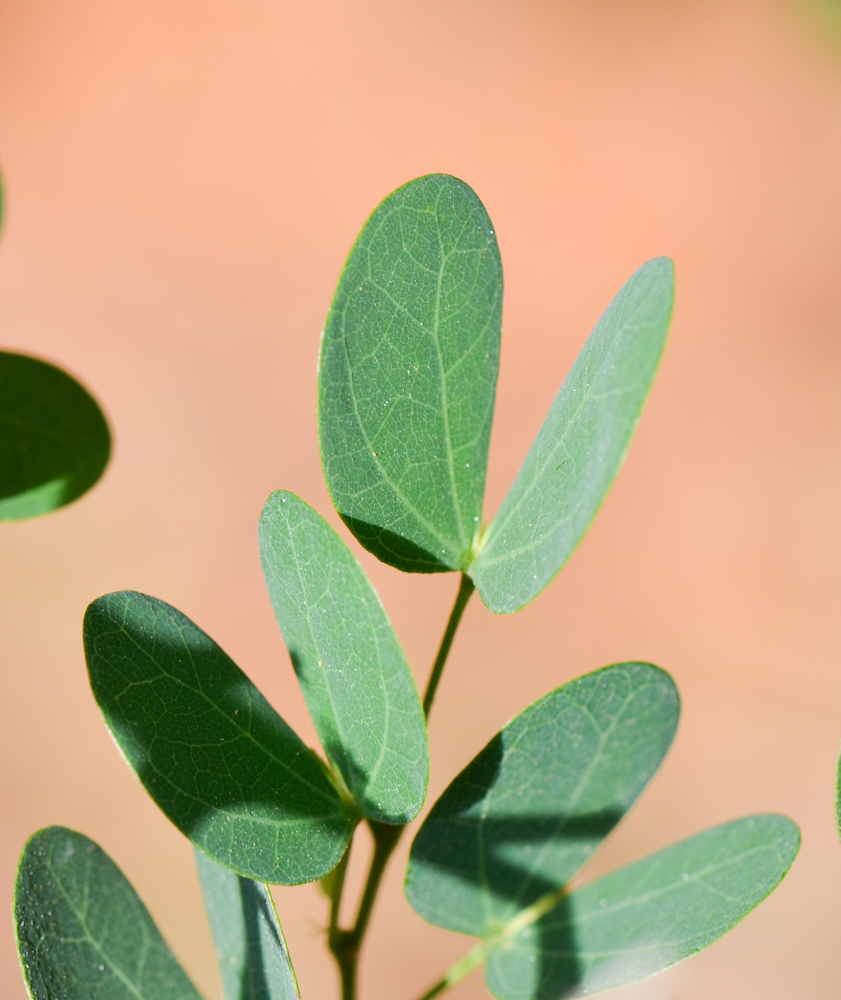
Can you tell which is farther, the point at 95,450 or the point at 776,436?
the point at 776,436

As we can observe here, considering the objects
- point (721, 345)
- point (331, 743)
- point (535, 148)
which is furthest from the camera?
point (535, 148)

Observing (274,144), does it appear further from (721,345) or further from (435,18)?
(721,345)

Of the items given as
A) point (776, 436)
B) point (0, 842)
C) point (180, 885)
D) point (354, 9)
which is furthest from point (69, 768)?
point (354, 9)

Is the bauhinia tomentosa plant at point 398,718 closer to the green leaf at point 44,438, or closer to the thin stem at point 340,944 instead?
the thin stem at point 340,944

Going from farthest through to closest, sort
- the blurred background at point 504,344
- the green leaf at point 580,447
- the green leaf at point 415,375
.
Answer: the blurred background at point 504,344 → the green leaf at point 415,375 → the green leaf at point 580,447

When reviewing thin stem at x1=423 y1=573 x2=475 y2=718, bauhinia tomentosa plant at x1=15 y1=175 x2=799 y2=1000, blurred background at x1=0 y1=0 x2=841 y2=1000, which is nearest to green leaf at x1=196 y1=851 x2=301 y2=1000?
bauhinia tomentosa plant at x1=15 y1=175 x2=799 y2=1000

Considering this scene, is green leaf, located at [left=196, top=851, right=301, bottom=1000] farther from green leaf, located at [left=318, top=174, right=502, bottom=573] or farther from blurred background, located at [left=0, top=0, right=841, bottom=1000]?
blurred background, located at [left=0, top=0, right=841, bottom=1000]

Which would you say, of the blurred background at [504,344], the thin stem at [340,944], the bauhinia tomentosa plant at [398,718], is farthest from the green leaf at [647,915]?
the blurred background at [504,344]
